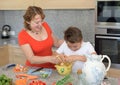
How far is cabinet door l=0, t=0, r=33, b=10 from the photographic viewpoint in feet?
10.1

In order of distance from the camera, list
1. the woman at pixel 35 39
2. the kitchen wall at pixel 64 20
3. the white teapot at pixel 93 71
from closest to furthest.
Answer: the white teapot at pixel 93 71 < the woman at pixel 35 39 < the kitchen wall at pixel 64 20

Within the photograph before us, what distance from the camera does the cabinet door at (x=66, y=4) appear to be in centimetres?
261

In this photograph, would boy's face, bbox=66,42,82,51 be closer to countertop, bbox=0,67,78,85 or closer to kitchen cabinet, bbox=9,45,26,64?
countertop, bbox=0,67,78,85

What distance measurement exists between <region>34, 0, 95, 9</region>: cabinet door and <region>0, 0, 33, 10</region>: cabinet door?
16 cm

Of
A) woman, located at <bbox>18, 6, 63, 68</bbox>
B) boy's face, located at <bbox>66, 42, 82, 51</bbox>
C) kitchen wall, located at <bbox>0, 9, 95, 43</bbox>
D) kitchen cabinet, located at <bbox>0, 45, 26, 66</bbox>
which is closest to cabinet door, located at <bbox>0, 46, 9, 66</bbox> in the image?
kitchen cabinet, located at <bbox>0, 45, 26, 66</bbox>

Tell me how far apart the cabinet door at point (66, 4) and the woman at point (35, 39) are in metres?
0.76

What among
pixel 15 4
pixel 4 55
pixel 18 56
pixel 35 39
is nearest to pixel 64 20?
pixel 15 4

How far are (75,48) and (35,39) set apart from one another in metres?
0.38

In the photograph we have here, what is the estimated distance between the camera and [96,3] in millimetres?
2463

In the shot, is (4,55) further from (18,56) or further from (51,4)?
(51,4)

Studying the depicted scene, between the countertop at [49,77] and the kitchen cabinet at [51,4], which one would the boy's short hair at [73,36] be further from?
the kitchen cabinet at [51,4]

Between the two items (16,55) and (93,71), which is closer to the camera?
(93,71)

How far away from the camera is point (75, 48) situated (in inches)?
73.5

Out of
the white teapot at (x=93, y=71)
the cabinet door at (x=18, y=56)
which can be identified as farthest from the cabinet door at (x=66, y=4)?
the white teapot at (x=93, y=71)
